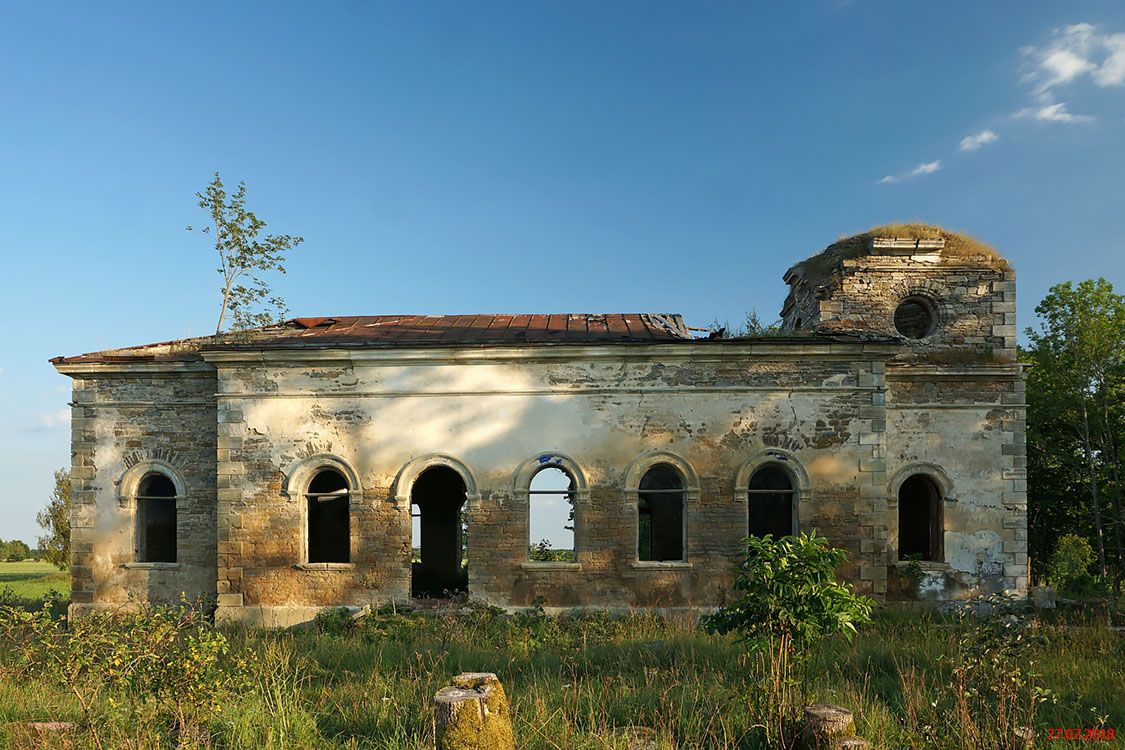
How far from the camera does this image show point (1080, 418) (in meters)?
19.9

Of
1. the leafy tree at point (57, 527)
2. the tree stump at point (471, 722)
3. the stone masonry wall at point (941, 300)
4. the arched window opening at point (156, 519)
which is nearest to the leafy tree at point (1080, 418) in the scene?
the stone masonry wall at point (941, 300)

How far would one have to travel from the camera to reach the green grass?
221 inches

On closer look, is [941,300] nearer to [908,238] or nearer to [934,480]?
[908,238]

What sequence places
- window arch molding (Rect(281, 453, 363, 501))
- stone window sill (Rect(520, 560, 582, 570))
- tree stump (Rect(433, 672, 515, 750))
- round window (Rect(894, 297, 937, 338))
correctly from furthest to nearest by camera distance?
round window (Rect(894, 297, 937, 338)) → window arch molding (Rect(281, 453, 363, 501)) → stone window sill (Rect(520, 560, 582, 570)) → tree stump (Rect(433, 672, 515, 750))

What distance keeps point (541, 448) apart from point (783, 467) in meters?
4.01

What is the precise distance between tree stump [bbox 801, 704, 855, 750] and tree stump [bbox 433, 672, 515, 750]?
216 cm

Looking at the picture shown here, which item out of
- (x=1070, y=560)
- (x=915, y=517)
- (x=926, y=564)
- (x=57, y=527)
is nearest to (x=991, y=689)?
(x=926, y=564)

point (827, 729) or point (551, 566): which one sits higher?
point (827, 729)

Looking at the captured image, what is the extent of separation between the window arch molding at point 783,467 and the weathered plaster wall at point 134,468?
9.24 m

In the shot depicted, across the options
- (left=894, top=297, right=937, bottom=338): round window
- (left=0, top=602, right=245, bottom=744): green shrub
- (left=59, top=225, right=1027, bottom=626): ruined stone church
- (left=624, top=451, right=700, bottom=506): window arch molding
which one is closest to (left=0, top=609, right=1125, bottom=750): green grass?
(left=0, top=602, right=245, bottom=744): green shrub

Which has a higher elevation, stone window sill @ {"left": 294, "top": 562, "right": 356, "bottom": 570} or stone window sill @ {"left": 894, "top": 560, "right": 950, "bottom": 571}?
stone window sill @ {"left": 294, "top": 562, "right": 356, "bottom": 570}

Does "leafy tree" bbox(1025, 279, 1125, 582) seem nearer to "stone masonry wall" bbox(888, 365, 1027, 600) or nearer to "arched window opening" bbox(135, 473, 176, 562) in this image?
"stone masonry wall" bbox(888, 365, 1027, 600)

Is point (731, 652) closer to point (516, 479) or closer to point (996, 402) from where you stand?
point (516, 479)

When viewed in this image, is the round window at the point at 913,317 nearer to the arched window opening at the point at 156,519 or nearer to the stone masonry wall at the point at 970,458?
the stone masonry wall at the point at 970,458
